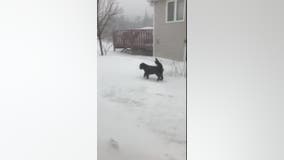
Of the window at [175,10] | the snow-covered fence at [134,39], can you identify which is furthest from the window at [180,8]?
the snow-covered fence at [134,39]

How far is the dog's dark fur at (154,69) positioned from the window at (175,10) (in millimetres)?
271

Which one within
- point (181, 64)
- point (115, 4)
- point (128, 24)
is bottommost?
point (181, 64)

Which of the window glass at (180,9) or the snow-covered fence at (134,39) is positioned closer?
the snow-covered fence at (134,39)

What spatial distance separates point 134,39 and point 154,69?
0.70 ft

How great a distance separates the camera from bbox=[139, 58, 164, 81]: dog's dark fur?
70.5 inches

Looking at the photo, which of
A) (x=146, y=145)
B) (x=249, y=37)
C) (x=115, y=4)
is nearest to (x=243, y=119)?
(x=249, y=37)

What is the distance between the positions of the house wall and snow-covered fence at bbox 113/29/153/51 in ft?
0.14

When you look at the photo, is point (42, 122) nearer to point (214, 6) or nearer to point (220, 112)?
point (220, 112)

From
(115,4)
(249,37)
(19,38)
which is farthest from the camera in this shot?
(249,37)

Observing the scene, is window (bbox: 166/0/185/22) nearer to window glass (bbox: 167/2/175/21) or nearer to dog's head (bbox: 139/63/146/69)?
window glass (bbox: 167/2/175/21)

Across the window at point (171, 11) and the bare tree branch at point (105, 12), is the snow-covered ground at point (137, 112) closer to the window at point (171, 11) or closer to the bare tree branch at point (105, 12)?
the bare tree branch at point (105, 12)

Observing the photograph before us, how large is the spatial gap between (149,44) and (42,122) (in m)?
0.74

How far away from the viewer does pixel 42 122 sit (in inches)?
61.5

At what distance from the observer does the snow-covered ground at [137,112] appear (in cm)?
171
